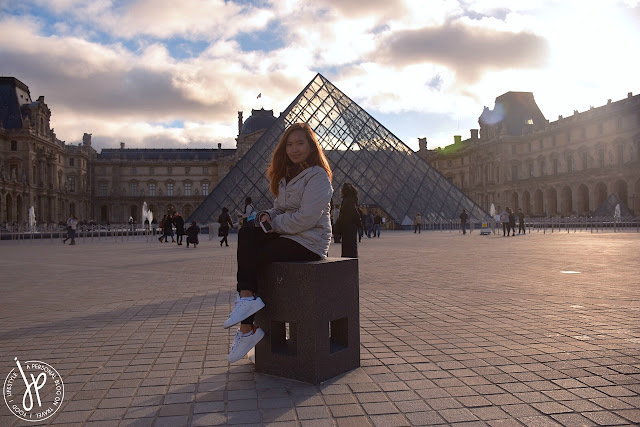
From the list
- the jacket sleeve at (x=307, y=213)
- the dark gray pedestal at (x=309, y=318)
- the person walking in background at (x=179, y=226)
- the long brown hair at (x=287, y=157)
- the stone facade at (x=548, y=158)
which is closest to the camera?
the dark gray pedestal at (x=309, y=318)

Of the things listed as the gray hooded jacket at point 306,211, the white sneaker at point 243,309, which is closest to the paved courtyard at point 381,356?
the white sneaker at point 243,309

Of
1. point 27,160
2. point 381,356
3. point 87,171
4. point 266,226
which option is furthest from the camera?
point 87,171

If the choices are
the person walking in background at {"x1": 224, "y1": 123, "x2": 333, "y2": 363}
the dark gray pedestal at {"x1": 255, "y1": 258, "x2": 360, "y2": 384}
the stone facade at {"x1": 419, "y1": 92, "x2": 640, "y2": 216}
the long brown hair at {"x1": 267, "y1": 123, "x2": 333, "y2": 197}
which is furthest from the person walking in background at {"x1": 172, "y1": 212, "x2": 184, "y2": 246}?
the stone facade at {"x1": 419, "y1": 92, "x2": 640, "y2": 216}

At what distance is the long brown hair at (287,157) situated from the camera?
3.09m

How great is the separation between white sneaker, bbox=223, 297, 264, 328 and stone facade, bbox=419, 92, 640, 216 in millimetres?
41384

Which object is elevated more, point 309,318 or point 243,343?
point 309,318

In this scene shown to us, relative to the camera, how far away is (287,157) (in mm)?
3166

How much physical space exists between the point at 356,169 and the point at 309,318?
23579 millimetres

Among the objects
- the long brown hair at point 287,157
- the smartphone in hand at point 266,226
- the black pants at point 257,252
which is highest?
the long brown hair at point 287,157

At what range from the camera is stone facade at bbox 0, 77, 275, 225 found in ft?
158

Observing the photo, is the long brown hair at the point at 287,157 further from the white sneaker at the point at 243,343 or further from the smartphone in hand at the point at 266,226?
the white sneaker at the point at 243,343

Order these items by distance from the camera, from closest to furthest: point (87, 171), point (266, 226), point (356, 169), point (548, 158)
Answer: point (266, 226)
point (356, 169)
point (548, 158)
point (87, 171)

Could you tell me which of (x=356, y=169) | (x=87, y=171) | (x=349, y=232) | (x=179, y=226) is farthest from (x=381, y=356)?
(x=87, y=171)

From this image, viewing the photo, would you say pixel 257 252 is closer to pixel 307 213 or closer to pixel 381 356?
pixel 307 213
